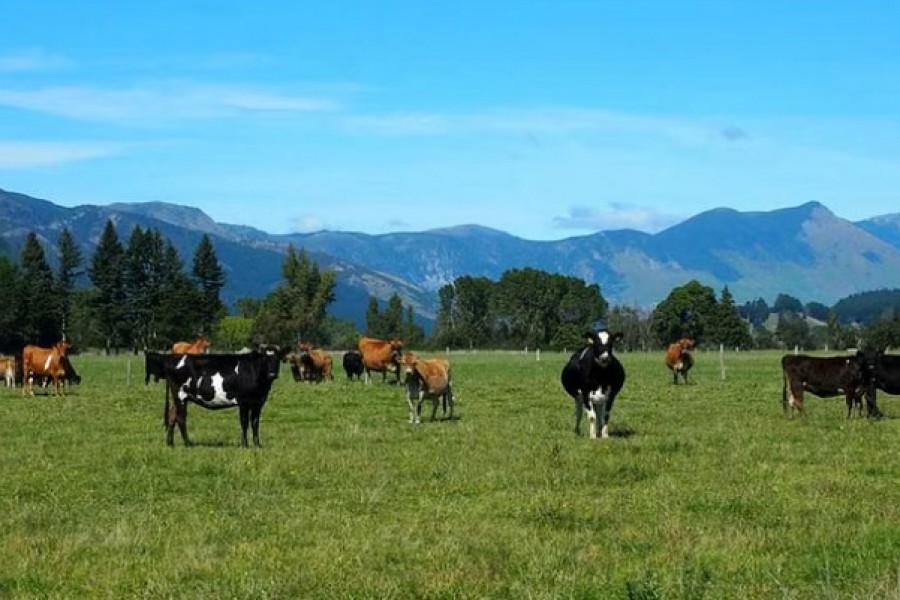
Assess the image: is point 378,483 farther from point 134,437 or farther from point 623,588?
point 134,437

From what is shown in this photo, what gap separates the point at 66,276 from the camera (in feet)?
469

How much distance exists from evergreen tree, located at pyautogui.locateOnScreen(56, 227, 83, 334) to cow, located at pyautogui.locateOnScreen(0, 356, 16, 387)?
3576 inches

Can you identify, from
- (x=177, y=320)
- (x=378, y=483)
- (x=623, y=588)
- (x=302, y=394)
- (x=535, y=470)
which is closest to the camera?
(x=623, y=588)

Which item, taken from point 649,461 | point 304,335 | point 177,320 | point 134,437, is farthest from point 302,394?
point 304,335

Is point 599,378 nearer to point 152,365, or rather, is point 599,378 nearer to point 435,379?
point 435,379

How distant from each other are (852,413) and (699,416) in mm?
4203

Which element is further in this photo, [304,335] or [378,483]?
[304,335]

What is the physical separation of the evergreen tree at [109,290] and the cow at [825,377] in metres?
118

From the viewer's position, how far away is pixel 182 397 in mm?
22375

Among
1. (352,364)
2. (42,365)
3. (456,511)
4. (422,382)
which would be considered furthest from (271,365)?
(352,364)

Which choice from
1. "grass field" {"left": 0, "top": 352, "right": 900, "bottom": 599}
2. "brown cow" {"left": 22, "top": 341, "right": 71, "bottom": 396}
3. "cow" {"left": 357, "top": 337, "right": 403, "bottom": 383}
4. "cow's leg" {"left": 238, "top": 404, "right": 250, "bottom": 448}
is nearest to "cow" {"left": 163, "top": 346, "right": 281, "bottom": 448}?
"cow's leg" {"left": 238, "top": 404, "right": 250, "bottom": 448}

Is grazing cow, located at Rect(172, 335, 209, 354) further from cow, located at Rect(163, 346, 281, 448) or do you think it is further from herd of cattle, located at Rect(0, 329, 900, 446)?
cow, located at Rect(163, 346, 281, 448)

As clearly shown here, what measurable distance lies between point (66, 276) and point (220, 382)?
12754cm

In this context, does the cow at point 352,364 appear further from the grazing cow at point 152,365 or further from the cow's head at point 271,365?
the cow's head at point 271,365
